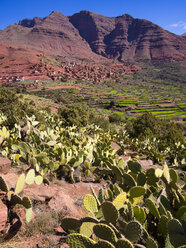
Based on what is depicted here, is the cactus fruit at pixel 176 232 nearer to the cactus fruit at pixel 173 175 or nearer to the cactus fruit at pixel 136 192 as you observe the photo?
the cactus fruit at pixel 136 192

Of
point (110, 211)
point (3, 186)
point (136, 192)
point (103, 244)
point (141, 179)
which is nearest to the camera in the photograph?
point (103, 244)

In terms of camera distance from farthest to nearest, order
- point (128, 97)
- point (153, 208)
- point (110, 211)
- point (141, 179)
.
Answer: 1. point (128, 97)
2. point (141, 179)
3. point (153, 208)
4. point (110, 211)

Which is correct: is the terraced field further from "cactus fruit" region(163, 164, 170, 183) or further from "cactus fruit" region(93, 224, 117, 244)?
"cactus fruit" region(93, 224, 117, 244)

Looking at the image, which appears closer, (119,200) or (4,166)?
(119,200)

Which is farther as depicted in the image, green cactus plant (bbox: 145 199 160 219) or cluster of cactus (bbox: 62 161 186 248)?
green cactus plant (bbox: 145 199 160 219)

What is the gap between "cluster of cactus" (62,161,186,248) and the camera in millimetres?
1423

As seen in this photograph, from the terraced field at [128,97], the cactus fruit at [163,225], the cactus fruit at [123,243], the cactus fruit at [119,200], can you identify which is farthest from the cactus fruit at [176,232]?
the terraced field at [128,97]

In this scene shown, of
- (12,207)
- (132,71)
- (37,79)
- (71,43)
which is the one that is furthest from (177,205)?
(71,43)

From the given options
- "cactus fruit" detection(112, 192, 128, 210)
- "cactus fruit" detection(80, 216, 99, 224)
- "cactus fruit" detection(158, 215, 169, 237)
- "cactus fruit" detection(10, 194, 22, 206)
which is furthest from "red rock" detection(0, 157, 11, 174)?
"cactus fruit" detection(158, 215, 169, 237)

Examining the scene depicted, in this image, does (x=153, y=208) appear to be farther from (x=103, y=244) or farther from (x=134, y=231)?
(x=103, y=244)

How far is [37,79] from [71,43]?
128600 millimetres

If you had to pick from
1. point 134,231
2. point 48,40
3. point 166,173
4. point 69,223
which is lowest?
point 69,223

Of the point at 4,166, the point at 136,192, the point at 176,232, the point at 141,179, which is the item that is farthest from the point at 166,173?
the point at 4,166

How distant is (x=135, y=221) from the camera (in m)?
1.51
